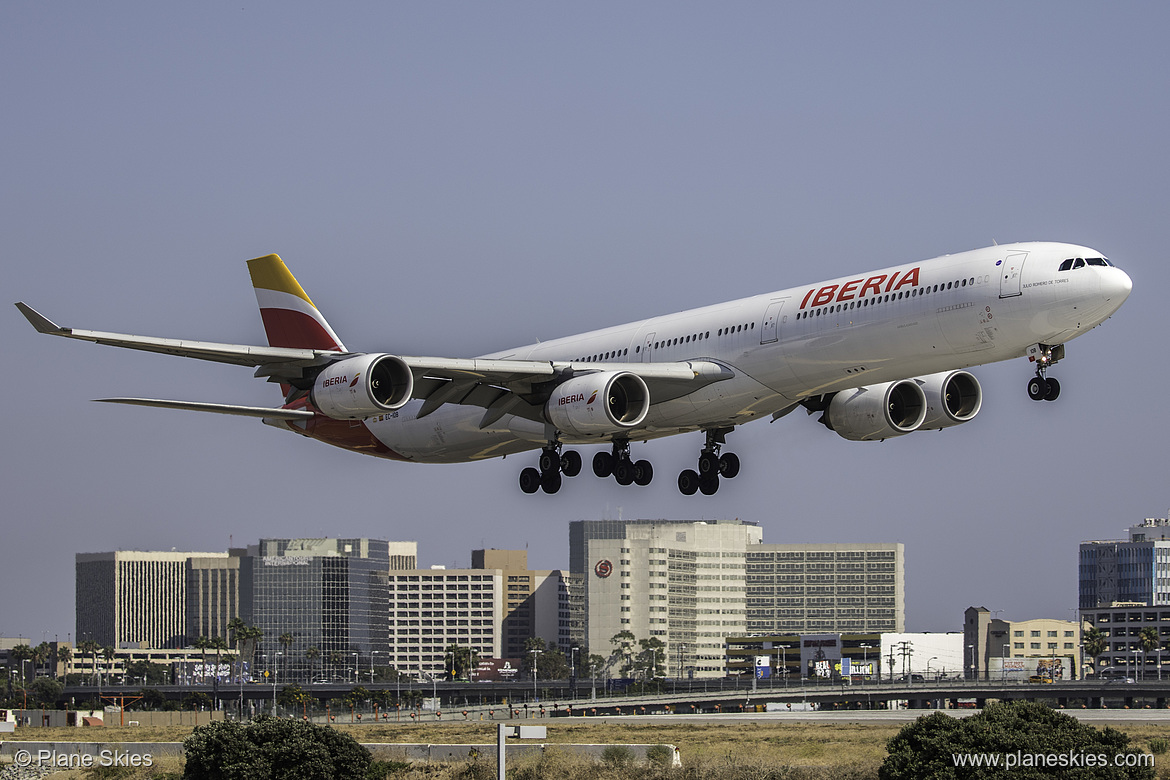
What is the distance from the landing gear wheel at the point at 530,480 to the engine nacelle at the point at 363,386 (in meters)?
9.80

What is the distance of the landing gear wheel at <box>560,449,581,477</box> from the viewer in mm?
56156

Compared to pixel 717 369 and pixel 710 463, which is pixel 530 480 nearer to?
pixel 710 463

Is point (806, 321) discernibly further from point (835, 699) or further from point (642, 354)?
point (835, 699)

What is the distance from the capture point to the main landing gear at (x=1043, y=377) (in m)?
43.7

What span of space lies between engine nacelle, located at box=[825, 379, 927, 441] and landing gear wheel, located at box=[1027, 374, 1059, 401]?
359 inches

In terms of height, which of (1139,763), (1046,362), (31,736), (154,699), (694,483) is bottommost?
(154,699)

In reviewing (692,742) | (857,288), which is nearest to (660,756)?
(692,742)

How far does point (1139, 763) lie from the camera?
43.3m

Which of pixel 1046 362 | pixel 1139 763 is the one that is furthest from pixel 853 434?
pixel 1139 763

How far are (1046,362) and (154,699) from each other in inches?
5849

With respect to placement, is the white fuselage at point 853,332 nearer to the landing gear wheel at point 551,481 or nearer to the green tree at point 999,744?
the landing gear wheel at point 551,481

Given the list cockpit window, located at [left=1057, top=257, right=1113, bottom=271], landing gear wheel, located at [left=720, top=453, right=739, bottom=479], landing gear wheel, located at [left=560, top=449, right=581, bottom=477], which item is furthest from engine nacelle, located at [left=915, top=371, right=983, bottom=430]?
landing gear wheel, located at [left=560, top=449, right=581, bottom=477]

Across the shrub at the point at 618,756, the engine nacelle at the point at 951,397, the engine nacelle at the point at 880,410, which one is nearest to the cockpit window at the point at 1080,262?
the engine nacelle at the point at 951,397

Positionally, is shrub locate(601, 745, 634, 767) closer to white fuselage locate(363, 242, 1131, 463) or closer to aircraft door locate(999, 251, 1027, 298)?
white fuselage locate(363, 242, 1131, 463)
